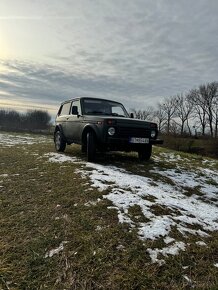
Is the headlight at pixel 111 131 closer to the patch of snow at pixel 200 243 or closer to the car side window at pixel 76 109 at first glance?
the car side window at pixel 76 109

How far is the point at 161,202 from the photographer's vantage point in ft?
17.2

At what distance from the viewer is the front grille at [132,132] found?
8023 mm

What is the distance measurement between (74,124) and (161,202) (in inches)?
203

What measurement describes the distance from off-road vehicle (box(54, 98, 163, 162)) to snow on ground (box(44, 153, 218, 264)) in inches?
26.0

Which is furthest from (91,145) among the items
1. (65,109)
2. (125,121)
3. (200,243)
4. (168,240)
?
(200,243)

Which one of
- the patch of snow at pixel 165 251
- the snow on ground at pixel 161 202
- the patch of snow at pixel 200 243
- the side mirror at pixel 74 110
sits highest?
the side mirror at pixel 74 110

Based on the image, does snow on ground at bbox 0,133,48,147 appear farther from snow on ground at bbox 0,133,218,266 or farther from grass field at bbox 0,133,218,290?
grass field at bbox 0,133,218,290

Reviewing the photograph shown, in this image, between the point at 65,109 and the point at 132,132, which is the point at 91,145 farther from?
the point at 65,109

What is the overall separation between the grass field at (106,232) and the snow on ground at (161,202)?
1 centimetres

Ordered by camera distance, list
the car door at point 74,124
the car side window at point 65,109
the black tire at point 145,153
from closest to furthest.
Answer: the black tire at point 145,153
the car door at point 74,124
the car side window at point 65,109

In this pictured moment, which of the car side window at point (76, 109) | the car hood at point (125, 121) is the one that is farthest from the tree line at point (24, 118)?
the car hood at point (125, 121)

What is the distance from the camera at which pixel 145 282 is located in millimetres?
3150

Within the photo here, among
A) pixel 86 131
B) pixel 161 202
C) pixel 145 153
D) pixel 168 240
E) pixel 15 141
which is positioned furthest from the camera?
pixel 15 141

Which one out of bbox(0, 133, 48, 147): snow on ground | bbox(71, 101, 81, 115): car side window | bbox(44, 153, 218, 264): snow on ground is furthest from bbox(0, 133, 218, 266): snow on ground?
bbox(0, 133, 48, 147): snow on ground
